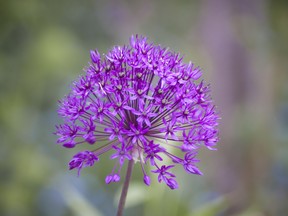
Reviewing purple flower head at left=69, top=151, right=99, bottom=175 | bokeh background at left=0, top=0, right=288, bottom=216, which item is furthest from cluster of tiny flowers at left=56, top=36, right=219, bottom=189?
bokeh background at left=0, top=0, right=288, bottom=216

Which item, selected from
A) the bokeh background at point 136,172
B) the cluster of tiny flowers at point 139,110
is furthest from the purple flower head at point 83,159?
the bokeh background at point 136,172

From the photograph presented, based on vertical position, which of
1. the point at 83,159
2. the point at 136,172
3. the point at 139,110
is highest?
the point at 136,172

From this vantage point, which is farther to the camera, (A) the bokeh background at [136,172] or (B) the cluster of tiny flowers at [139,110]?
(A) the bokeh background at [136,172]

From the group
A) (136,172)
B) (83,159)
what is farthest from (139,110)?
(136,172)

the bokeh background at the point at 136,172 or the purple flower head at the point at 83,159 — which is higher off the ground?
the bokeh background at the point at 136,172

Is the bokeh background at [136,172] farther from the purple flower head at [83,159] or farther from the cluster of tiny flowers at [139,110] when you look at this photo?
the purple flower head at [83,159]

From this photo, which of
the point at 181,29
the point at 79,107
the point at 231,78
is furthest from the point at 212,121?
the point at 181,29

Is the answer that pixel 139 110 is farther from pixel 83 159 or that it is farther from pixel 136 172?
pixel 136 172
